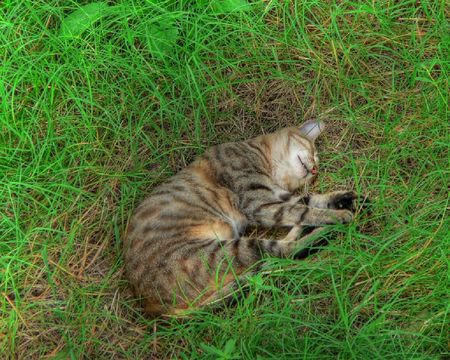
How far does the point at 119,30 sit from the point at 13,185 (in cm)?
122

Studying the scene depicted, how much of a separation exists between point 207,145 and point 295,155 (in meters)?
0.58

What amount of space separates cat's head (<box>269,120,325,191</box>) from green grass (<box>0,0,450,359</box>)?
0.10 metres

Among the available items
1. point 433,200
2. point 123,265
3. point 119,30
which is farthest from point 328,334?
point 119,30

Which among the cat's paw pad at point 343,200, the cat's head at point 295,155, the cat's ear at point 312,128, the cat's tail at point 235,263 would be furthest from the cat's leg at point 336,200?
the cat's ear at point 312,128

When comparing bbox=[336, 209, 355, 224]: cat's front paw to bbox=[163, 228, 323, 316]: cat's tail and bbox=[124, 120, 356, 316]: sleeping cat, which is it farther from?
bbox=[163, 228, 323, 316]: cat's tail

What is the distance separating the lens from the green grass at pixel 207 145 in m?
2.95

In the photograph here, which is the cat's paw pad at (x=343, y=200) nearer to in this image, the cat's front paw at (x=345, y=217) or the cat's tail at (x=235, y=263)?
the cat's front paw at (x=345, y=217)

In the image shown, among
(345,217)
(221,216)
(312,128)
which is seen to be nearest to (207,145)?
(221,216)

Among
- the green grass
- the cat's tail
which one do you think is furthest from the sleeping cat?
the green grass

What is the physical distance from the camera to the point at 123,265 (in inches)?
132

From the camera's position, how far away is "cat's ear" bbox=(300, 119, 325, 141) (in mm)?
3773

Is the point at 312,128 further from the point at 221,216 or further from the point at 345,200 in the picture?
the point at 221,216

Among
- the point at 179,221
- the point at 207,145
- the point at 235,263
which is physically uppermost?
the point at 207,145

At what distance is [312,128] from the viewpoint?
3.79m
